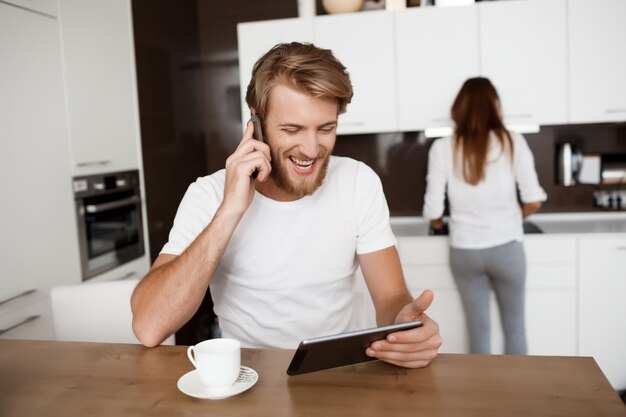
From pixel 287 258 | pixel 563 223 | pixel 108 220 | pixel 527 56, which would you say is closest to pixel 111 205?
pixel 108 220

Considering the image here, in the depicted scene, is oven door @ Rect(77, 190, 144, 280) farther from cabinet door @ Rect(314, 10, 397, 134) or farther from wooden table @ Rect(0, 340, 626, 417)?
wooden table @ Rect(0, 340, 626, 417)

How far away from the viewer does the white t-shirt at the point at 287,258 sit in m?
1.62

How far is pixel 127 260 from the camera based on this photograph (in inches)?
119

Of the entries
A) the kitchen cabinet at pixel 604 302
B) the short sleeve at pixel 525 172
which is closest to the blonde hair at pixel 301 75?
the short sleeve at pixel 525 172

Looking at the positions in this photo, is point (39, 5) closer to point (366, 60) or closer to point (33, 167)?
point (33, 167)

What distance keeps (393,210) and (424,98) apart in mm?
818

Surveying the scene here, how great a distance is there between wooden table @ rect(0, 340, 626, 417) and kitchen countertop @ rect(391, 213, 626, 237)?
222 cm

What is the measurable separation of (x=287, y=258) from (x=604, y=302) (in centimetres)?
224

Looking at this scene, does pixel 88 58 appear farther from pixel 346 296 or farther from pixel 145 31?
pixel 346 296

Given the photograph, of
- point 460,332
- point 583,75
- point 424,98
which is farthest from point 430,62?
point 460,332

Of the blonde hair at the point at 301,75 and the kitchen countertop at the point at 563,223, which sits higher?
the blonde hair at the point at 301,75

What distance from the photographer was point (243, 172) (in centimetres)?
142

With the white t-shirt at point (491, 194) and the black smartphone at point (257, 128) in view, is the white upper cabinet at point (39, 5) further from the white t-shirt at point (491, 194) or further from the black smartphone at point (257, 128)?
the white t-shirt at point (491, 194)

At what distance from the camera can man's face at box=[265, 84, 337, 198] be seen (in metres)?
1.54
